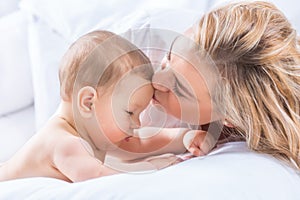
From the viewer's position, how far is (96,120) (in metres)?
0.90

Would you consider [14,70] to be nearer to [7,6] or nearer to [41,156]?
[7,6]

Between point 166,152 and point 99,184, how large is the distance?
0.84 ft

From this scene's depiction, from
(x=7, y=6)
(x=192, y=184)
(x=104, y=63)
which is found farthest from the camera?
(x=7, y=6)

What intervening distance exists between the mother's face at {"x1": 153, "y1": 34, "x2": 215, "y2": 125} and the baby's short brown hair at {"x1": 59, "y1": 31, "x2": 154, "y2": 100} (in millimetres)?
31

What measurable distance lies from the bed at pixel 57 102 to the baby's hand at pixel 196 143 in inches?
0.8

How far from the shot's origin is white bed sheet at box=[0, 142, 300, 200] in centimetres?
76

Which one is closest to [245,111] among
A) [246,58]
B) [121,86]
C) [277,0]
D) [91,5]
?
[246,58]

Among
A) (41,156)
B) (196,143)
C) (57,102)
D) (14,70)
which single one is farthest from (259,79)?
(14,70)

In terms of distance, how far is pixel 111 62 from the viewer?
34.7 inches

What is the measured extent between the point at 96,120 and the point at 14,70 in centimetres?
60

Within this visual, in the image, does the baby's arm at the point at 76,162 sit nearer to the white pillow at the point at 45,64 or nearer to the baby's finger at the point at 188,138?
the baby's finger at the point at 188,138

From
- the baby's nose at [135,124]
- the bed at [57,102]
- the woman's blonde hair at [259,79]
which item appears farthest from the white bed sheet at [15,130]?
the woman's blonde hair at [259,79]

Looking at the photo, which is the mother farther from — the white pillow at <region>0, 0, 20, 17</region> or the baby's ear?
the white pillow at <region>0, 0, 20, 17</region>

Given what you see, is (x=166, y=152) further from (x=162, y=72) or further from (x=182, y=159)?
(x=162, y=72)
